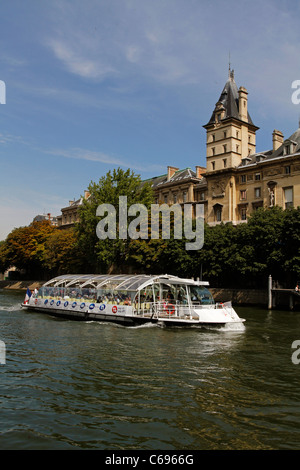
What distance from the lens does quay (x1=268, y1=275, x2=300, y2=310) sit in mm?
49312

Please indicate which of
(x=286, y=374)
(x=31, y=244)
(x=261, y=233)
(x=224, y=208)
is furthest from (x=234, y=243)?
(x=31, y=244)

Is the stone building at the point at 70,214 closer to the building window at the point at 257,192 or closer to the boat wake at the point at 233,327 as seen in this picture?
the building window at the point at 257,192

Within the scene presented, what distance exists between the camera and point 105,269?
253 feet

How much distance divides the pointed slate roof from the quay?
3763 cm

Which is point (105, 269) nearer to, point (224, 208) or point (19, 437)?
point (224, 208)

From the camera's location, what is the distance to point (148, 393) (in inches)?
597

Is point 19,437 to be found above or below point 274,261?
below

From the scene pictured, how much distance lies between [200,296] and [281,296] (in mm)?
23824

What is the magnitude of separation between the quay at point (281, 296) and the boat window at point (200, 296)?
1838 cm

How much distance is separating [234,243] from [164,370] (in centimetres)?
4000

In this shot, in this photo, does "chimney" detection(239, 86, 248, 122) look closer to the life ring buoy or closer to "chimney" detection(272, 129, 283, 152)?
"chimney" detection(272, 129, 283, 152)

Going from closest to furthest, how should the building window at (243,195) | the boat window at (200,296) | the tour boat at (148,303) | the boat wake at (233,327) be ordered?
the boat wake at (233,327), the tour boat at (148,303), the boat window at (200,296), the building window at (243,195)

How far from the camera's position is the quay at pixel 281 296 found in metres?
49.3

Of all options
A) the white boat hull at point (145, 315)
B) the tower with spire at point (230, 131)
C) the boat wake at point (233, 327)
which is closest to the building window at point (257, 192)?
the tower with spire at point (230, 131)
